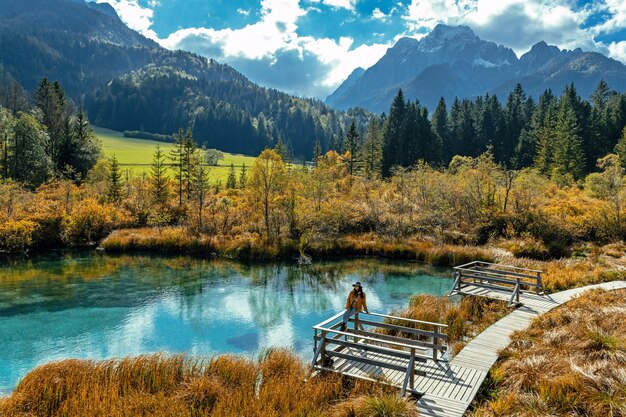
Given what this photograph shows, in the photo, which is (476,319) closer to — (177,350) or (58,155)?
(177,350)

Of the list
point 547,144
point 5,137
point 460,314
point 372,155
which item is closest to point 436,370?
point 460,314

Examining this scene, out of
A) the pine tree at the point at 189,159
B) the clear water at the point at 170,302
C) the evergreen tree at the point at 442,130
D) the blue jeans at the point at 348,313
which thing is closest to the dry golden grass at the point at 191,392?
the blue jeans at the point at 348,313

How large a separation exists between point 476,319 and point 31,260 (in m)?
33.8

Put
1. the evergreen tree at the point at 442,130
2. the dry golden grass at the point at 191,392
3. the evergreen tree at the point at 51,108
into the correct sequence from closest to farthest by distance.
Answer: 1. the dry golden grass at the point at 191,392
2. the evergreen tree at the point at 51,108
3. the evergreen tree at the point at 442,130

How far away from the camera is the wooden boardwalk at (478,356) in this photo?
9.70 meters

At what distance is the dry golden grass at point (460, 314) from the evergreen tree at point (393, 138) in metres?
64.0

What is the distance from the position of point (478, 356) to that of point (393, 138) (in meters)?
76.6

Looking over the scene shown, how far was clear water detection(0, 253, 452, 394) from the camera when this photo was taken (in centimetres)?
1748

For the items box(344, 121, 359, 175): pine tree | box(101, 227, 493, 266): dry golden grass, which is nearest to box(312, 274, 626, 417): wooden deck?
box(101, 227, 493, 266): dry golden grass

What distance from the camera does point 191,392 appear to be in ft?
34.3

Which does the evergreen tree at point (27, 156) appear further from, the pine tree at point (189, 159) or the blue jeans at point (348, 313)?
the blue jeans at point (348, 313)

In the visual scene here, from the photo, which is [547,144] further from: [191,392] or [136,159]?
[136,159]

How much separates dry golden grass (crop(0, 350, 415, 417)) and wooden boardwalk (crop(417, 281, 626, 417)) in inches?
36.5

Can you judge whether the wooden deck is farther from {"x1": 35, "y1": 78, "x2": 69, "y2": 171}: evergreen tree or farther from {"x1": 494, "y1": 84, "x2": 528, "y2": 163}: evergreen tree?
{"x1": 494, "y1": 84, "x2": 528, "y2": 163}: evergreen tree
